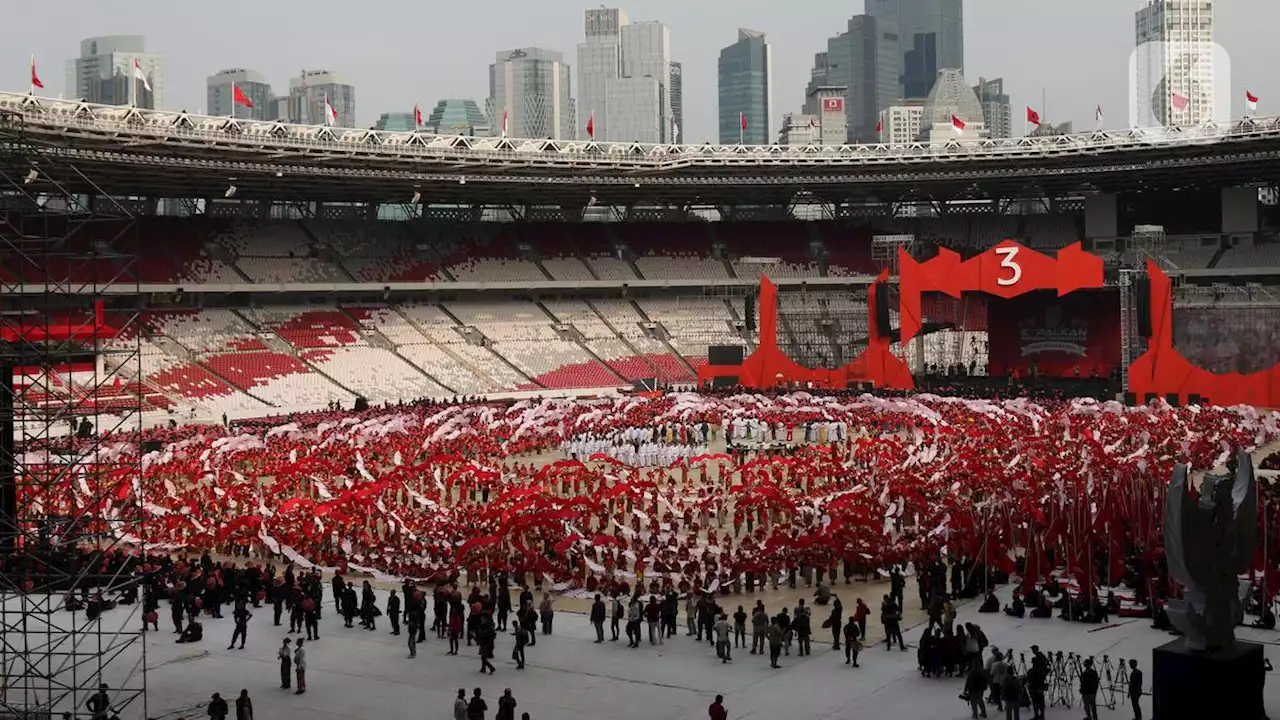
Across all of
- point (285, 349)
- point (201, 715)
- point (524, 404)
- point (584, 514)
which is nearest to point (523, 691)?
point (201, 715)

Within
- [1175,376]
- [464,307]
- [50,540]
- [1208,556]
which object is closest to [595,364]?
[464,307]

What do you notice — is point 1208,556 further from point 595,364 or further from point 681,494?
point 595,364

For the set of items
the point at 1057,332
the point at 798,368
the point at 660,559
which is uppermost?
the point at 1057,332

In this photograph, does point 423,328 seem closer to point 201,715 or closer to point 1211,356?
point 1211,356

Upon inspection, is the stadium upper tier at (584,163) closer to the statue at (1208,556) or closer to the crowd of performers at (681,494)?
the crowd of performers at (681,494)

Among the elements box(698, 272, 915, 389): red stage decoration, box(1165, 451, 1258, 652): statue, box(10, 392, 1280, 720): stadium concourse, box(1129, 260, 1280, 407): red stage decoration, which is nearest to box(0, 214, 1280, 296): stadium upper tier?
box(698, 272, 915, 389): red stage decoration

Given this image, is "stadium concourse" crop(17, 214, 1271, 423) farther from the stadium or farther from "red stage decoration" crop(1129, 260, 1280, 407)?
"red stage decoration" crop(1129, 260, 1280, 407)

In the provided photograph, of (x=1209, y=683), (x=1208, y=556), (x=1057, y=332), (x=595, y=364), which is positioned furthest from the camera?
(x=595, y=364)
